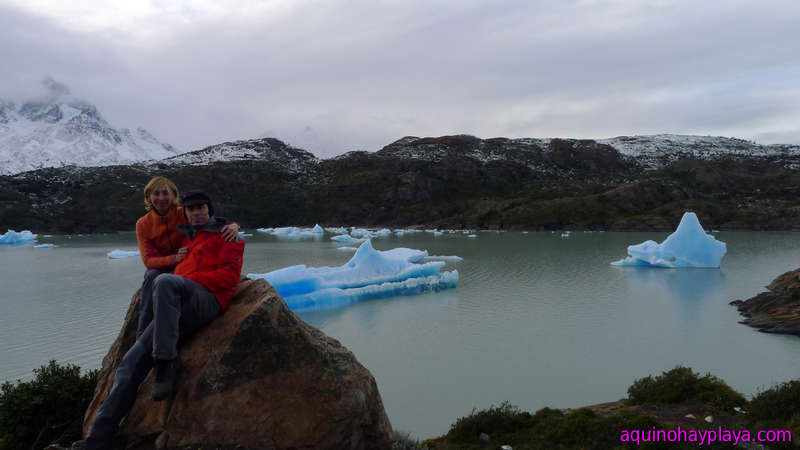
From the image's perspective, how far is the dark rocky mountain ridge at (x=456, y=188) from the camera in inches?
2810

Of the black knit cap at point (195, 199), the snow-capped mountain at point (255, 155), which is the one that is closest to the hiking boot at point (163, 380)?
the black knit cap at point (195, 199)

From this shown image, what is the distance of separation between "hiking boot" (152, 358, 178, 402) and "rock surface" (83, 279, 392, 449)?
14 centimetres

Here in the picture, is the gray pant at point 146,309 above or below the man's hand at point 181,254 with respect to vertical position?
below

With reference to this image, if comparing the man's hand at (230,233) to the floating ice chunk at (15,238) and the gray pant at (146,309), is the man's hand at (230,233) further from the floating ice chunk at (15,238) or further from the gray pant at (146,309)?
the floating ice chunk at (15,238)

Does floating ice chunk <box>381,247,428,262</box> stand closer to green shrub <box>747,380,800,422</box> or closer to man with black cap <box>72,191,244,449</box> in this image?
green shrub <box>747,380,800,422</box>

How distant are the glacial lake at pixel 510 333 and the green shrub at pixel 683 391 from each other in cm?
162

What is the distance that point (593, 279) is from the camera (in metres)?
25.3

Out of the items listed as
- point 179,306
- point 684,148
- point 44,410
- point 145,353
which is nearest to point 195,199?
point 179,306

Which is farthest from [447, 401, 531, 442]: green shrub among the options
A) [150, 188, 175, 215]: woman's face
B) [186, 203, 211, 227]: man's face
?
[150, 188, 175, 215]: woman's face

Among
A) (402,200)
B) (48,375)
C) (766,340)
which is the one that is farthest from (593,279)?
(402,200)

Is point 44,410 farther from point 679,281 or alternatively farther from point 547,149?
point 547,149

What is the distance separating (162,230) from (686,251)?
3068cm

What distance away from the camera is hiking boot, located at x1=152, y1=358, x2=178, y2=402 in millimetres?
3617

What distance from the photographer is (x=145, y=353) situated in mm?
3650
